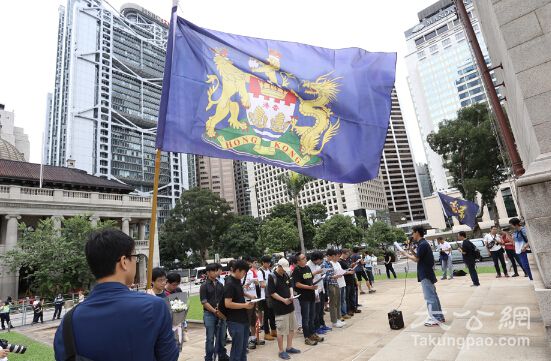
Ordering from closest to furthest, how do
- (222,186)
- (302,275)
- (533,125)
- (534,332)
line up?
(533,125), (534,332), (302,275), (222,186)

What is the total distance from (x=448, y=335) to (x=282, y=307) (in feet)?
9.70

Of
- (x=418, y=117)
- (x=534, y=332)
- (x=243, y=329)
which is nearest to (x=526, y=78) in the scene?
(x=534, y=332)

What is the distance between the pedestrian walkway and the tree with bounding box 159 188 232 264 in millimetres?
47374

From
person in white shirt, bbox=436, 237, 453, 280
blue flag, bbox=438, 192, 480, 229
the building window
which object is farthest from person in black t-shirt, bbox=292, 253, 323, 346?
the building window

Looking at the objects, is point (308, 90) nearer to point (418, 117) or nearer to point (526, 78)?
point (526, 78)

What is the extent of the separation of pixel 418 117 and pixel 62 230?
114 m

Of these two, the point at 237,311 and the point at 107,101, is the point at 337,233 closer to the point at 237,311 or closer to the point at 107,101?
the point at 237,311

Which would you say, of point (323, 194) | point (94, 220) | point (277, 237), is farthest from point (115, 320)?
point (323, 194)

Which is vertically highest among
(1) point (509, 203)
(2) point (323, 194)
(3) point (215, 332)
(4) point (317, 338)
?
(2) point (323, 194)

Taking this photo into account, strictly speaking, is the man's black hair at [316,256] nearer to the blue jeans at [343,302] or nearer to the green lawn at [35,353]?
the blue jeans at [343,302]

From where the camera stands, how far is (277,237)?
52.5 m

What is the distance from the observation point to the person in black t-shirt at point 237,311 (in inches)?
213

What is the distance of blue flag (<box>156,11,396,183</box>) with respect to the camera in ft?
17.2

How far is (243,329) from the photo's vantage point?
18.1ft
